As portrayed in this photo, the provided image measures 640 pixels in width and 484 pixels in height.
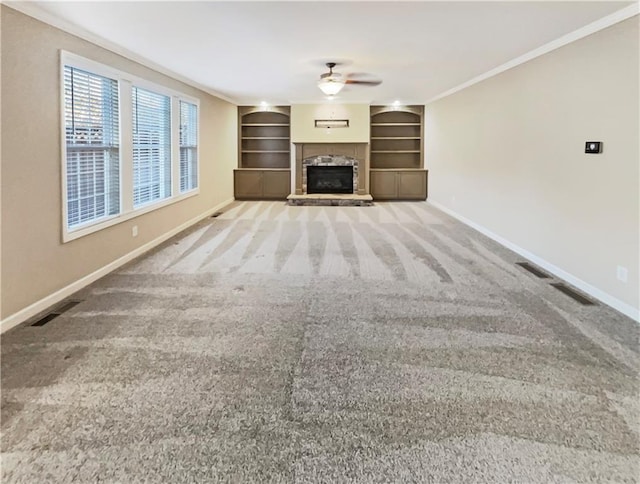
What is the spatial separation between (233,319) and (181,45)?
320cm

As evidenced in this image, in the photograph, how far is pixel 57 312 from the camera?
3.91m

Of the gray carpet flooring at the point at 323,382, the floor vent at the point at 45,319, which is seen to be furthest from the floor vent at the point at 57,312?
the gray carpet flooring at the point at 323,382

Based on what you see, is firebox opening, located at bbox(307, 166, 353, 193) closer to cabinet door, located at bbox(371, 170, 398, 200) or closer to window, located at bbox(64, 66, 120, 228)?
cabinet door, located at bbox(371, 170, 398, 200)

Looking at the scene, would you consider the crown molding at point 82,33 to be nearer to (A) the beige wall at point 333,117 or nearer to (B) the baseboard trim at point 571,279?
(A) the beige wall at point 333,117

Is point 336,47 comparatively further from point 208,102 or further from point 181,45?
point 208,102

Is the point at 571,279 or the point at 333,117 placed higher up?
the point at 333,117

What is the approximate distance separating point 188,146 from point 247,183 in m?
3.80

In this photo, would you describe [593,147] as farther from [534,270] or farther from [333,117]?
[333,117]

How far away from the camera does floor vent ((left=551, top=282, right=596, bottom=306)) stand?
424 centimetres

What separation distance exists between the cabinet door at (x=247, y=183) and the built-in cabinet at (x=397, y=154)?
9.30 ft

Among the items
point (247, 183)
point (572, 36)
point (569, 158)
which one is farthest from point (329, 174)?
point (572, 36)

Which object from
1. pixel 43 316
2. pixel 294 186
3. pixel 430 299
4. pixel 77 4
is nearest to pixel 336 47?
pixel 77 4

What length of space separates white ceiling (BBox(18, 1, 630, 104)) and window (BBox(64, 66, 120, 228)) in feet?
1.66

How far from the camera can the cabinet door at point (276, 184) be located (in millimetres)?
11945
